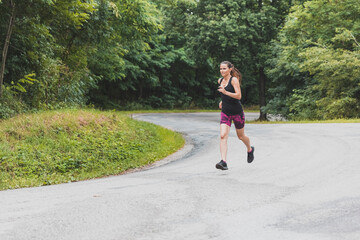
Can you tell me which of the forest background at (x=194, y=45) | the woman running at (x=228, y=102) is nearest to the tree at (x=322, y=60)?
the forest background at (x=194, y=45)

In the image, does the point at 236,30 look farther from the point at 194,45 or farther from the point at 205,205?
the point at 205,205

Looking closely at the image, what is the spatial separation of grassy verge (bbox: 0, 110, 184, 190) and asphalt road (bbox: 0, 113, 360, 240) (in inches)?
70.1

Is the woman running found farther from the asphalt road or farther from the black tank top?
the asphalt road

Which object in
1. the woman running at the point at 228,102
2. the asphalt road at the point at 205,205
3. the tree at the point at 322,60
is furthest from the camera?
the tree at the point at 322,60

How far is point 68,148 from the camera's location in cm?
946

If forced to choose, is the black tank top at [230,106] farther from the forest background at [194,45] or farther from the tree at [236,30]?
the tree at [236,30]

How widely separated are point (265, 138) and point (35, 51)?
8.16 metres

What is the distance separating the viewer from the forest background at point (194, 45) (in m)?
12.5

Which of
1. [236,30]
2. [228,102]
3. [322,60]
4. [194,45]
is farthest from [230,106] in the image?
[194,45]

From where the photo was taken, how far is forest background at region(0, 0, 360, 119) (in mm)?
12453

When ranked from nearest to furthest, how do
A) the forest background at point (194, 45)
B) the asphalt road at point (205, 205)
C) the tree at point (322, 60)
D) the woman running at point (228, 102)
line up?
the asphalt road at point (205, 205), the woman running at point (228, 102), the forest background at point (194, 45), the tree at point (322, 60)

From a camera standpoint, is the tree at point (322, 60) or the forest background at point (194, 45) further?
the tree at point (322, 60)

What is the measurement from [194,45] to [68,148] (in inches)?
691

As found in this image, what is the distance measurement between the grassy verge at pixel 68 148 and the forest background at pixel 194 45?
180 cm
